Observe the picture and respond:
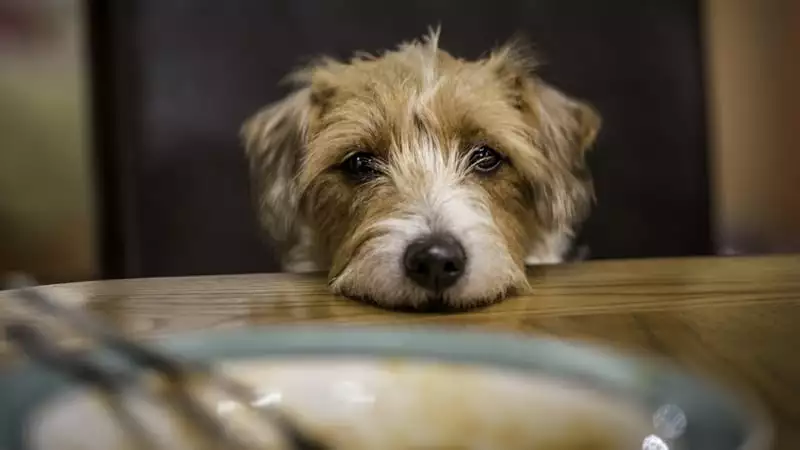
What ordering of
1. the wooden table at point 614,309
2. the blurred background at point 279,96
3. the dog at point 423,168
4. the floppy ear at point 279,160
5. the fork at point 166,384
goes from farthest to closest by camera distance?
1. the blurred background at point 279,96
2. the floppy ear at point 279,160
3. the dog at point 423,168
4. the wooden table at point 614,309
5. the fork at point 166,384

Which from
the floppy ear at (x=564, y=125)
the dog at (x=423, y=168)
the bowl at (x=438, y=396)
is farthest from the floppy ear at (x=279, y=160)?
the bowl at (x=438, y=396)

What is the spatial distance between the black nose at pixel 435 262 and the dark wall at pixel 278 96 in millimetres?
757

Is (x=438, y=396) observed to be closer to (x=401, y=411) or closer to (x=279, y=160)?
(x=401, y=411)

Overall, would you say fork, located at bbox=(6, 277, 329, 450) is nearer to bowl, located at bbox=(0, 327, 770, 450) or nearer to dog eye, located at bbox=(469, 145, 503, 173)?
bowl, located at bbox=(0, 327, 770, 450)

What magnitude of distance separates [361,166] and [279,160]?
183 mm

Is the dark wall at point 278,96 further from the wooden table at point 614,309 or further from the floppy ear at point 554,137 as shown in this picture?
the wooden table at point 614,309

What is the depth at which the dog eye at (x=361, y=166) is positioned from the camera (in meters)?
1.20

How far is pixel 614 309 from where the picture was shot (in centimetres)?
78

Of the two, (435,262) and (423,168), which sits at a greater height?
(423,168)

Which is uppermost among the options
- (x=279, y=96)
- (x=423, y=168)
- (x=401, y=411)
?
(x=279, y=96)

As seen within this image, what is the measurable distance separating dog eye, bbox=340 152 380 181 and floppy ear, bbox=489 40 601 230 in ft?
0.67

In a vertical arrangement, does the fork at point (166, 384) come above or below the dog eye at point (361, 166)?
below

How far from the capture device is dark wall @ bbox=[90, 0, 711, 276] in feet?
5.81

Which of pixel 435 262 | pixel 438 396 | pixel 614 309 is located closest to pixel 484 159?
pixel 435 262
